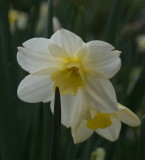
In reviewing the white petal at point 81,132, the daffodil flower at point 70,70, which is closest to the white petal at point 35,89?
the daffodil flower at point 70,70

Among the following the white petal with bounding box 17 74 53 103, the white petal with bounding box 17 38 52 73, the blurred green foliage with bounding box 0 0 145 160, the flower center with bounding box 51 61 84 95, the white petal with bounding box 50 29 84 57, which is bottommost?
the blurred green foliage with bounding box 0 0 145 160

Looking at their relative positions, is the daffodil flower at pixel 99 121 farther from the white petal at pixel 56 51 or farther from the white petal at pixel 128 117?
the white petal at pixel 56 51

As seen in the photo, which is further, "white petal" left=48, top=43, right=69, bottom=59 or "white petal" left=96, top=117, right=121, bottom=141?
"white petal" left=96, top=117, right=121, bottom=141

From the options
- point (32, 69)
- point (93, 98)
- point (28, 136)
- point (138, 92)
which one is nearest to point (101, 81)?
point (93, 98)

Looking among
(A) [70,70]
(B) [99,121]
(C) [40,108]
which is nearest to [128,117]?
(B) [99,121]

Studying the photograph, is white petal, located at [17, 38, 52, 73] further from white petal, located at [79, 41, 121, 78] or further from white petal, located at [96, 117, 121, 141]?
white petal, located at [96, 117, 121, 141]

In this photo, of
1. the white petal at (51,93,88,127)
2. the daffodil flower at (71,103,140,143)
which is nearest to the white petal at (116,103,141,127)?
the daffodil flower at (71,103,140,143)

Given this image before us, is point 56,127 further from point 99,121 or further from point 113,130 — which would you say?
point 113,130
